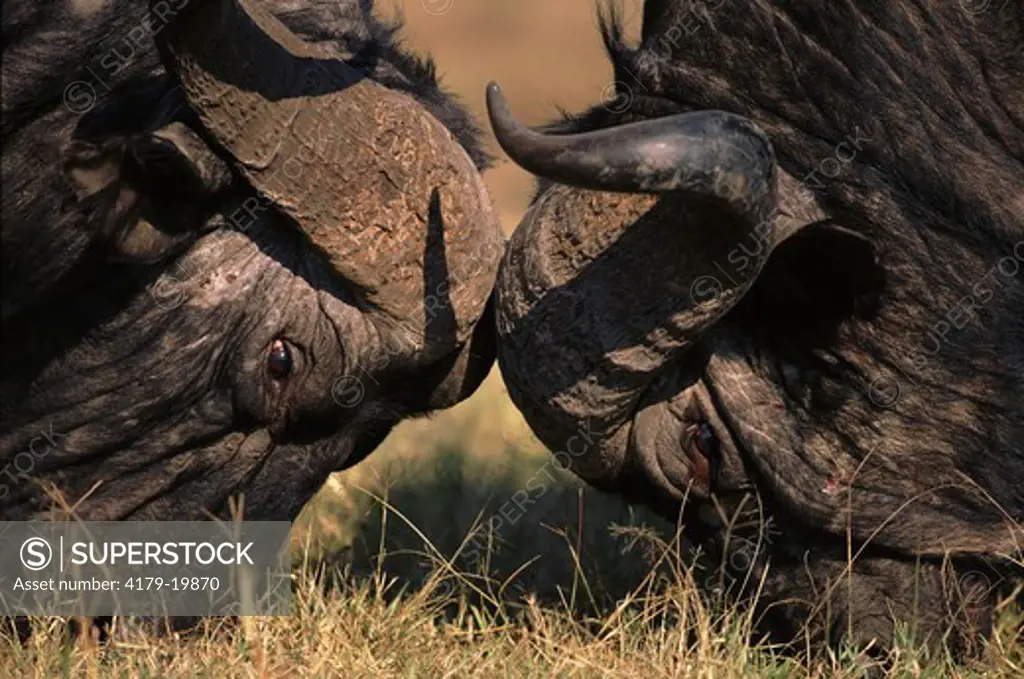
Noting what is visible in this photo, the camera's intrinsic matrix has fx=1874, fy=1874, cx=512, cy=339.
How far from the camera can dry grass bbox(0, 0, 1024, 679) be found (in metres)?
5.32

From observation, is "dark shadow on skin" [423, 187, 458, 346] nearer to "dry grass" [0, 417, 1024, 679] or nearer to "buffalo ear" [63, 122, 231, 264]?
"buffalo ear" [63, 122, 231, 264]

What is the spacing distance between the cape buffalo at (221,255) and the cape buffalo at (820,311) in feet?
1.24

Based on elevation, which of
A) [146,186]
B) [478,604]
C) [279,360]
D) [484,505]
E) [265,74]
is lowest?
[478,604]

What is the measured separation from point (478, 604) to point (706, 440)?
56.6 inches

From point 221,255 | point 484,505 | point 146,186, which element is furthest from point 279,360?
point 484,505

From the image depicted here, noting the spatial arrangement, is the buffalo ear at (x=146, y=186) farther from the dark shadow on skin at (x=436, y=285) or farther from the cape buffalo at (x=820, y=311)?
the cape buffalo at (x=820, y=311)

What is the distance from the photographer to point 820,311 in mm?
5352

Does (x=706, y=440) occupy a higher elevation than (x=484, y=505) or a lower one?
higher

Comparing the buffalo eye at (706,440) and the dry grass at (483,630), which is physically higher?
the buffalo eye at (706,440)

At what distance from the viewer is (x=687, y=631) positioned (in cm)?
572

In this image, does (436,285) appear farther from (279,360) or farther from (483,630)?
(483,630)

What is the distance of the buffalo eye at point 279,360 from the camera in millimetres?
5512

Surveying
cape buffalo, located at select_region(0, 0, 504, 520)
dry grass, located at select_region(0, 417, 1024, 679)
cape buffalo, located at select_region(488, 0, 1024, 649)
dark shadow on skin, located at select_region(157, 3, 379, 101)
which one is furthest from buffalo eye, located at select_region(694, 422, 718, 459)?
dark shadow on skin, located at select_region(157, 3, 379, 101)

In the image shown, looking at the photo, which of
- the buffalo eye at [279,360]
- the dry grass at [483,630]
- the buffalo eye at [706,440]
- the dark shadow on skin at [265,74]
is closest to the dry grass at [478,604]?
the dry grass at [483,630]
